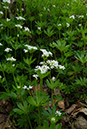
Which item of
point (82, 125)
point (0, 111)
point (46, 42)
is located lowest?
point (82, 125)

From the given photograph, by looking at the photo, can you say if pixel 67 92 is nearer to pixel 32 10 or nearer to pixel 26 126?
pixel 26 126

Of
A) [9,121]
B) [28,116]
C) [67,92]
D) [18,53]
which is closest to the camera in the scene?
[28,116]

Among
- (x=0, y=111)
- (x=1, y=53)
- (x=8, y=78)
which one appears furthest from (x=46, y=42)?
(x=0, y=111)

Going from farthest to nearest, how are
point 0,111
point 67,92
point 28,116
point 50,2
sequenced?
point 50,2
point 67,92
point 0,111
point 28,116

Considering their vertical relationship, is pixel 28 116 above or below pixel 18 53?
below

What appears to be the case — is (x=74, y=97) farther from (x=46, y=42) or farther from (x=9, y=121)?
(x=46, y=42)

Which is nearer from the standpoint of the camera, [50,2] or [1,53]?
[1,53]

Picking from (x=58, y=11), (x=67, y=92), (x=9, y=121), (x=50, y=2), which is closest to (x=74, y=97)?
(x=67, y=92)
